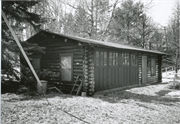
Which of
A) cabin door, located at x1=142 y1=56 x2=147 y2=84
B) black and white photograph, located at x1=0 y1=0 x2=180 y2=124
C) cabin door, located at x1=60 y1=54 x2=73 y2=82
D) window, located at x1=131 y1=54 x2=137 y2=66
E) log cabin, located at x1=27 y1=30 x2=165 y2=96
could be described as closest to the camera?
black and white photograph, located at x1=0 y1=0 x2=180 y2=124

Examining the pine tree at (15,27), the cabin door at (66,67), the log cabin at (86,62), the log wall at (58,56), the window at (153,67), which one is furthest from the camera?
the window at (153,67)

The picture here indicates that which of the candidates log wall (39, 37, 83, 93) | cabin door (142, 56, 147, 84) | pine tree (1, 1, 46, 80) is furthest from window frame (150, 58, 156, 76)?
pine tree (1, 1, 46, 80)

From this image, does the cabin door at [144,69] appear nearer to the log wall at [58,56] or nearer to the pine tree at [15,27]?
the log wall at [58,56]

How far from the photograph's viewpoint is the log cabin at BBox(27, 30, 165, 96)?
31.4ft

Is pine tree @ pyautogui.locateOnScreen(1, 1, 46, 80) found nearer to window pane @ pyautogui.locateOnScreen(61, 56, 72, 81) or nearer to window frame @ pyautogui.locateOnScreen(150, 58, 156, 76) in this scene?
window pane @ pyautogui.locateOnScreen(61, 56, 72, 81)

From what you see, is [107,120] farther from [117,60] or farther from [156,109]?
[117,60]

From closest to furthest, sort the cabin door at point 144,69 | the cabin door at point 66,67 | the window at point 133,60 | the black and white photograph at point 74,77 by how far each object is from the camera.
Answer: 1. the black and white photograph at point 74,77
2. the cabin door at point 66,67
3. the window at point 133,60
4. the cabin door at point 144,69

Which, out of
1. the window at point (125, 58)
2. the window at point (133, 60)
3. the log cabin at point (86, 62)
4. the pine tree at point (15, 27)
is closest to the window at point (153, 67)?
the window at point (133, 60)

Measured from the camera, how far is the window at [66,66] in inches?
406

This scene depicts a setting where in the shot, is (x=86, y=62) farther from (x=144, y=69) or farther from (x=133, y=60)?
(x=144, y=69)

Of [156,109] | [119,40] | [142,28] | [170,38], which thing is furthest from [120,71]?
[142,28]

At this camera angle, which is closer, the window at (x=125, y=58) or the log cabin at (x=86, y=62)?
the log cabin at (x=86, y=62)

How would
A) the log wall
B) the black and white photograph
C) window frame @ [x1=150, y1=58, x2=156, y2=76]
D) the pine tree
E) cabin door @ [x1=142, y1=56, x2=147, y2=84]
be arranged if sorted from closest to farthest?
the black and white photograph < the pine tree < the log wall < cabin door @ [x1=142, y1=56, x2=147, y2=84] < window frame @ [x1=150, y1=58, x2=156, y2=76]

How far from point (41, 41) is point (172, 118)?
9.06m
